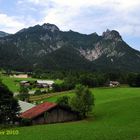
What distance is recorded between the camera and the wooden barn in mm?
64188

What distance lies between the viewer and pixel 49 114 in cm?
6600

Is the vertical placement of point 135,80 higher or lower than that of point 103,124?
higher

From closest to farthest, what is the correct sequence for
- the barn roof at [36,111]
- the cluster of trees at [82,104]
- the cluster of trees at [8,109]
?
the cluster of trees at [8,109], the barn roof at [36,111], the cluster of trees at [82,104]

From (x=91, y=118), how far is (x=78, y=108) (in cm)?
358

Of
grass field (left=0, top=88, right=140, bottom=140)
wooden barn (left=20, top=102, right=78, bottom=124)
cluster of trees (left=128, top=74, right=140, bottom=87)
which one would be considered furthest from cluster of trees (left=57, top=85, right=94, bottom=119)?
cluster of trees (left=128, top=74, right=140, bottom=87)

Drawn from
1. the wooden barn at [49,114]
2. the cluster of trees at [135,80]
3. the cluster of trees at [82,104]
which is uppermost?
the cluster of trees at [135,80]

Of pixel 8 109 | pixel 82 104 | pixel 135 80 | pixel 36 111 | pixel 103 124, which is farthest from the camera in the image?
pixel 135 80

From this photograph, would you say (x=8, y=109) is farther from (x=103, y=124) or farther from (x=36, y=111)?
(x=103, y=124)

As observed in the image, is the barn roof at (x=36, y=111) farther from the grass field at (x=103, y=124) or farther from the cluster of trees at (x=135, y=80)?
the cluster of trees at (x=135, y=80)

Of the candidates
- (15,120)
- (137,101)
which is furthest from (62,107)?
(137,101)

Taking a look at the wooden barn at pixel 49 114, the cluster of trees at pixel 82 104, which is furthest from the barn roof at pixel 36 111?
the cluster of trees at pixel 82 104

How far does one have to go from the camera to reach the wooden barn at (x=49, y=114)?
64.2 metres

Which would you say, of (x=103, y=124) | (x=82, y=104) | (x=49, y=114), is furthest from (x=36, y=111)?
(x=103, y=124)

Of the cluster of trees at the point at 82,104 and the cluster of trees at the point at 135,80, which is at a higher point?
the cluster of trees at the point at 135,80
